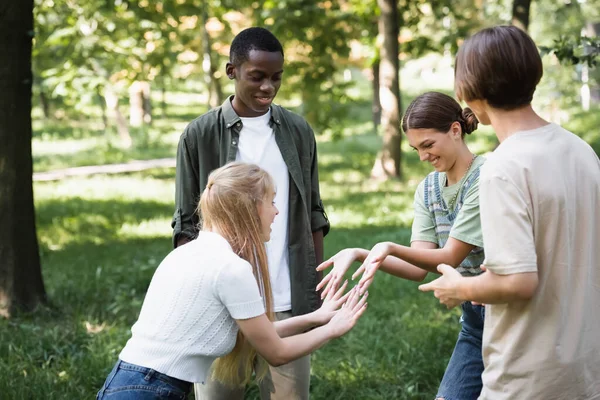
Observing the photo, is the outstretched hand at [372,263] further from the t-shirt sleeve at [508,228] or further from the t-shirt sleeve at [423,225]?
the t-shirt sleeve at [508,228]

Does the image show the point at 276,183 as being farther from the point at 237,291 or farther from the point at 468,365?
the point at 468,365

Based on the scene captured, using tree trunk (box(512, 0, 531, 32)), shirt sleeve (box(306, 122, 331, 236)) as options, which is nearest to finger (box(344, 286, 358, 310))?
shirt sleeve (box(306, 122, 331, 236))

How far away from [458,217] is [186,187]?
1.43 metres

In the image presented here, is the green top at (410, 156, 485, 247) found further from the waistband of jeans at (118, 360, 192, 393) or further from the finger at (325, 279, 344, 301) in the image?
the waistband of jeans at (118, 360, 192, 393)

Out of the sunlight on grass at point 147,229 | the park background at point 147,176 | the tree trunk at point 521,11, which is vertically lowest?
Result: the sunlight on grass at point 147,229

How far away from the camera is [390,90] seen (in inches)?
655

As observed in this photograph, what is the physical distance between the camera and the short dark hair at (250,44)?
3840 millimetres

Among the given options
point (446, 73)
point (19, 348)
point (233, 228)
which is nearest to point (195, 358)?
point (233, 228)

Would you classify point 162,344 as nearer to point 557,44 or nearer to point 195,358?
point 195,358

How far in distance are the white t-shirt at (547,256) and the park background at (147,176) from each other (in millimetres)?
2887

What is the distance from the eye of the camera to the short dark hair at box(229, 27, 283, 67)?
384cm

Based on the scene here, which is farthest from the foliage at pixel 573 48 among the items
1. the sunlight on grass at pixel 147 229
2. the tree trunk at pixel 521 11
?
the tree trunk at pixel 521 11

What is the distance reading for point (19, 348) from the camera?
5.86 meters

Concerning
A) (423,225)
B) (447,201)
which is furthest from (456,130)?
(423,225)
